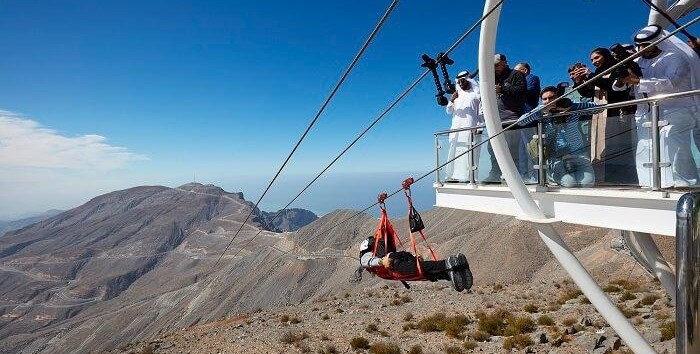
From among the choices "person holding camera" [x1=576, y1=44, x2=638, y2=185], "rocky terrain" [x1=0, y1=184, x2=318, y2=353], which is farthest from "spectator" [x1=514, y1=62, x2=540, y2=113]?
"rocky terrain" [x1=0, y1=184, x2=318, y2=353]

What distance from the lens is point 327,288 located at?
56.1m

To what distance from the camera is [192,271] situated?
128 m

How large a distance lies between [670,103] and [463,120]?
13.0ft

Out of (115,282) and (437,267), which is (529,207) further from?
(115,282)

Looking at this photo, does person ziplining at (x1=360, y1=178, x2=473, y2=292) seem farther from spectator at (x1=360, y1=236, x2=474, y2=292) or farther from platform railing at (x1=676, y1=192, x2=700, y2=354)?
platform railing at (x1=676, y1=192, x2=700, y2=354)

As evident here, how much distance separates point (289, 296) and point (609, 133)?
56688 millimetres

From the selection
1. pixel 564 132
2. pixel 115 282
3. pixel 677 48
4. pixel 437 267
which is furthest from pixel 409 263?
pixel 115 282

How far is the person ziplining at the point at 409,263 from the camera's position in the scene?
8.28 meters

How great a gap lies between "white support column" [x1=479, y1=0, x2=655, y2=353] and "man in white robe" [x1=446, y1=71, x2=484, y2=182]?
6.33 ft

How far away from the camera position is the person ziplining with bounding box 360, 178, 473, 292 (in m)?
8.28

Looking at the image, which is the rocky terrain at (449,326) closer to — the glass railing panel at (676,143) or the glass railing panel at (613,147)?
the glass railing panel at (613,147)

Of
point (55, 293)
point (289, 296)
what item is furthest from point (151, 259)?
point (289, 296)

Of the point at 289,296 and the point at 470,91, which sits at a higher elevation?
the point at 470,91

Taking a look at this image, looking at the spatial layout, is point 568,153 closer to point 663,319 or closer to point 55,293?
point 663,319
